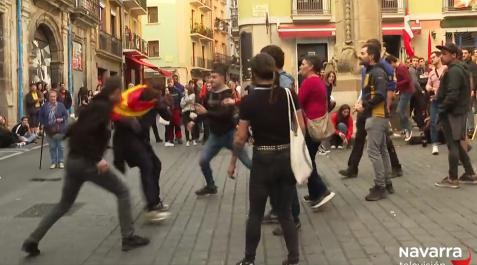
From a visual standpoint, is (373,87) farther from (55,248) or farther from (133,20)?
(133,20)

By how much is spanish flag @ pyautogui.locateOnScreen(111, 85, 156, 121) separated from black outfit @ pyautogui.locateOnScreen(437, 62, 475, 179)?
376 centimetres

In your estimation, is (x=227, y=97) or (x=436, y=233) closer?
(x=436, y=233)

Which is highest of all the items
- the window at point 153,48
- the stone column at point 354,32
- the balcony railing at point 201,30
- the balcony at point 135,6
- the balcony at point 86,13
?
the balcony railing at point 201,30

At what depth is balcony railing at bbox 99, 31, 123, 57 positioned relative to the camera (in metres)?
34.3

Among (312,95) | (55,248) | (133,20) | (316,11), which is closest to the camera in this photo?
(55,248)

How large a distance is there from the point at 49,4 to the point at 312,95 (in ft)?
65.6

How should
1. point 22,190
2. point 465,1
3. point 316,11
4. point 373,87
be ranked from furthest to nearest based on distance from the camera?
point 316,11
point 465,1
point 22,190
point 373,87

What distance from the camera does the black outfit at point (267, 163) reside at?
15.3ft

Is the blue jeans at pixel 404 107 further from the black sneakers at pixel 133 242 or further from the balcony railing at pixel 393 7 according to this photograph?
the balcony railing at pixel 393 7

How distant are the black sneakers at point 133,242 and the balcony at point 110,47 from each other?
28.6 m

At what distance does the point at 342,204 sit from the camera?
7090 millimetres

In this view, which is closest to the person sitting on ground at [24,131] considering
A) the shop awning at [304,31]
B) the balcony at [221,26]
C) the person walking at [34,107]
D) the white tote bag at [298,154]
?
the person walking at [34,107]

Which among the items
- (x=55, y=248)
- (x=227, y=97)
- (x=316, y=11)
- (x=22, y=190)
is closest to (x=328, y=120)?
(x=227, y=97)

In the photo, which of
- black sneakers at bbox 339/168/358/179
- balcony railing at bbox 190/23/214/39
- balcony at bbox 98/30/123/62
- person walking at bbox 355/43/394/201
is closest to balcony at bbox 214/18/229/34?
balcony railing at bbox 190/23/214/39
